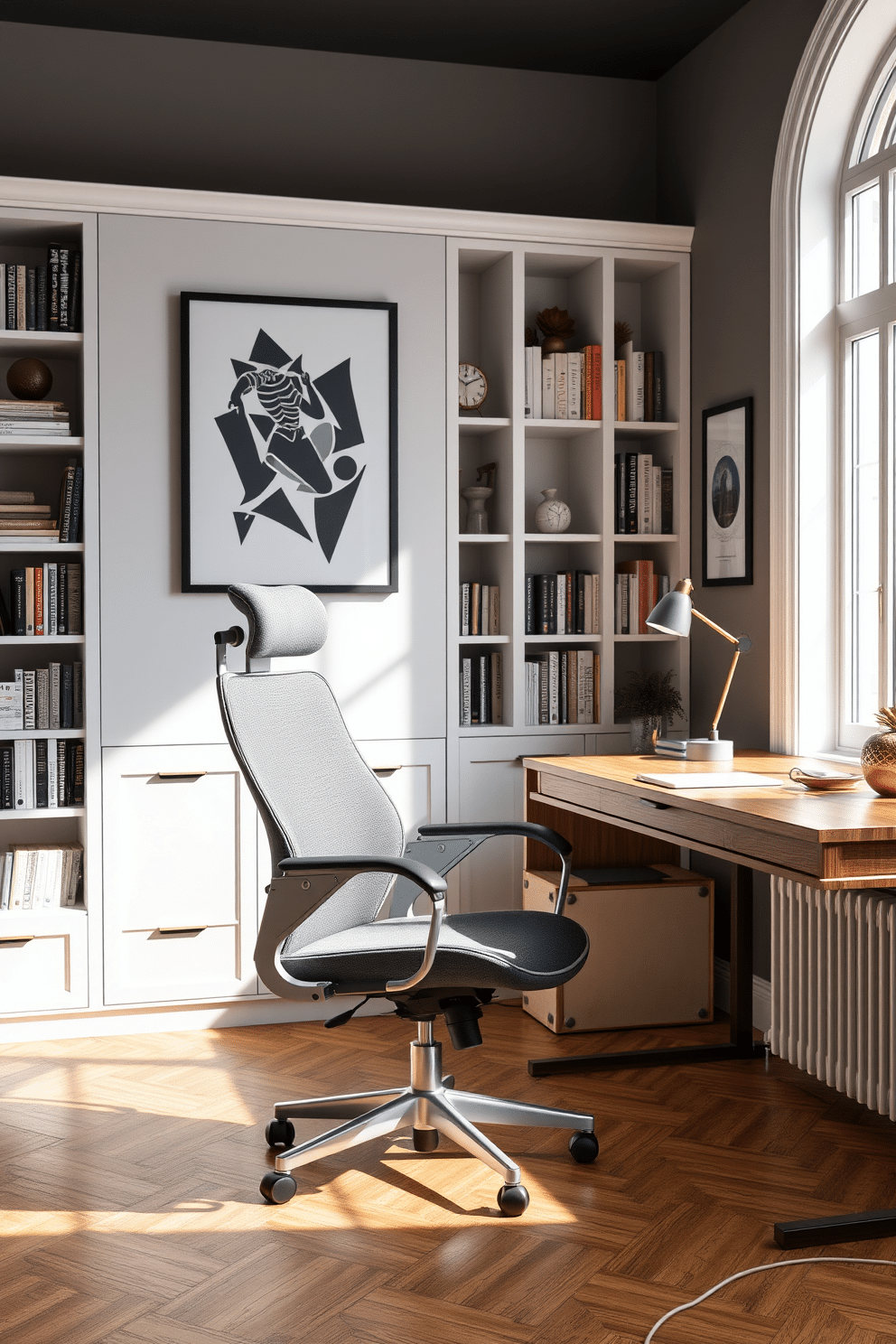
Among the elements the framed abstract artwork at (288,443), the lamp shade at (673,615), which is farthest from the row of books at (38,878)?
the lamp shade at (673,615)

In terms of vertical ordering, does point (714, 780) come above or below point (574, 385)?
below

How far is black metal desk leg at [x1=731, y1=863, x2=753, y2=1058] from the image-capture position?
11.0 feet

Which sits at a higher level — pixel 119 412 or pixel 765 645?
pixel 119 412

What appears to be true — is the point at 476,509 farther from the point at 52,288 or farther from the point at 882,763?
the point at 882,763

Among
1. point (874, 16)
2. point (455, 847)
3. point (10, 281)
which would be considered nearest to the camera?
point (455, 847)

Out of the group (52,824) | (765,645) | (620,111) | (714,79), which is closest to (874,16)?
(714,79)

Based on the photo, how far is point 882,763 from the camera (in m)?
2.57

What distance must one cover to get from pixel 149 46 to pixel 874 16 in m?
2.17

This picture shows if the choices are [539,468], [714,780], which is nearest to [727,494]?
[539,468]

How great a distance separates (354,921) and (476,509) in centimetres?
170

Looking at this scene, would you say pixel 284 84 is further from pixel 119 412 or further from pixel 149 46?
pixel 119 412

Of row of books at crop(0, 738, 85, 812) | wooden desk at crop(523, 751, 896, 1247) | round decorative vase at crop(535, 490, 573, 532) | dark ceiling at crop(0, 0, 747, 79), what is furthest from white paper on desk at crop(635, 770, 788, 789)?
dark ceiling at crop(0, 0, 747, 79)

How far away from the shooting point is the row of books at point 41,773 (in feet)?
11.7

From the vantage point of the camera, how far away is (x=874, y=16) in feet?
10.3
